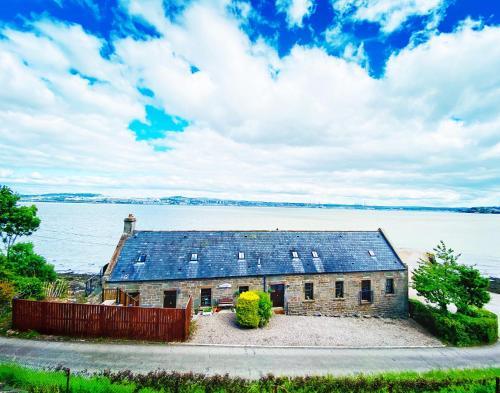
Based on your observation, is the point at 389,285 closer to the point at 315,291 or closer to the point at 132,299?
the point at 315,291

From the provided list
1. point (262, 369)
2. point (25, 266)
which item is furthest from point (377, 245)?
point (25, 266)

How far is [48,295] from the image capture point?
25.2 m

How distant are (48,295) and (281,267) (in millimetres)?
20050

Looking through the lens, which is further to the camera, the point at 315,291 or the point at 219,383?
the point at 315,291

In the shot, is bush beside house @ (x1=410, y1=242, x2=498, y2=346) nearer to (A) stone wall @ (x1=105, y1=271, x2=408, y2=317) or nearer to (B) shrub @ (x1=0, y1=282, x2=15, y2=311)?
(A) stone wall @ (x1=105, y1=271, x2=408, y2=317)

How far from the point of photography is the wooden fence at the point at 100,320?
1764cm

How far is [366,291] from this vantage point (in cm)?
2641

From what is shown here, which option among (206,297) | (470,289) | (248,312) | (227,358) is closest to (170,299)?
(206,297)

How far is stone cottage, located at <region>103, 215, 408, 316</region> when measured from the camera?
23047mm

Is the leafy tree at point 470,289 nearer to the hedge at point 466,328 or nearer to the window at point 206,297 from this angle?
the hedge at point 466,328

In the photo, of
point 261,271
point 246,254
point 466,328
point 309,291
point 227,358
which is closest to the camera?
point 227,358

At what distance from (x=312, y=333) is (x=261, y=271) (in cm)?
639

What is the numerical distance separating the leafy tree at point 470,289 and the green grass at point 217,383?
9.33 metres

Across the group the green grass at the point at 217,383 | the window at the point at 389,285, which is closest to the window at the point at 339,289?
the window at the point at 389,285
